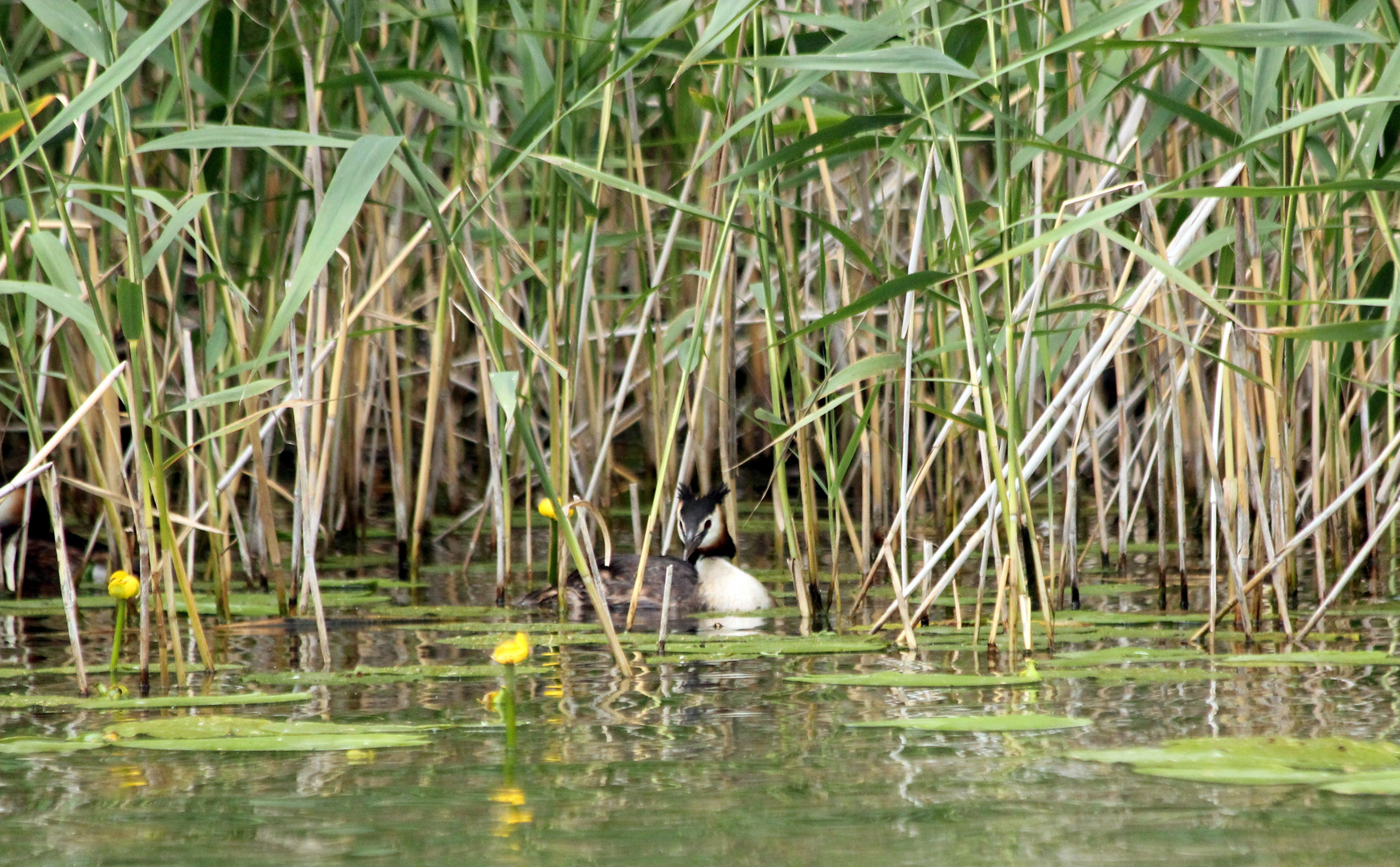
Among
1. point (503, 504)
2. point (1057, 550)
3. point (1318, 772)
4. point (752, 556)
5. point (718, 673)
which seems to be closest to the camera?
point (1318, 772)

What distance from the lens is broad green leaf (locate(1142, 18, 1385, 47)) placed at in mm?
3211

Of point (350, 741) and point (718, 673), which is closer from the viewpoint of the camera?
point (350, 741)

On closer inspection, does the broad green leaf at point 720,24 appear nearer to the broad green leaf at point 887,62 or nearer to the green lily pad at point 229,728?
the broad green leaf at point 887,62

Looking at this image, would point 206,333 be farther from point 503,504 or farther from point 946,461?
point 946,461

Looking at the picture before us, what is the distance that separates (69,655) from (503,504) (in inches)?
51.0

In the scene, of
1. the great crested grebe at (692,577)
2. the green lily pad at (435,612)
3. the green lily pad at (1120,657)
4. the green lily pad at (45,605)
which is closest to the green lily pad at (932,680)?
the green lily pad at (1120,657)

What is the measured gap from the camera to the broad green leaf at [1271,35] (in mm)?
3211

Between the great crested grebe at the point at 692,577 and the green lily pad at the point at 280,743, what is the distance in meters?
2.19

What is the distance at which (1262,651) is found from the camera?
407cm

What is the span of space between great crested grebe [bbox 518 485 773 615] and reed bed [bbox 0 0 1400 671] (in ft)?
0.54

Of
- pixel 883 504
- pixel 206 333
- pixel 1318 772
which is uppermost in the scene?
pixel 206 333

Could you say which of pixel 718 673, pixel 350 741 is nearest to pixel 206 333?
pixel 718 673

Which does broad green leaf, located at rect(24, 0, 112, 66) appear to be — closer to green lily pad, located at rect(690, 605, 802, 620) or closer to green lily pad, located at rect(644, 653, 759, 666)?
green lily pad, located at rect(644, 653, 759, 666)

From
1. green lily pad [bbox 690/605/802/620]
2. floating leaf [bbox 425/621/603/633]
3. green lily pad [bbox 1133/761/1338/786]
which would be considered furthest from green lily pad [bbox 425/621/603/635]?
green lily pad [bbox 1133/761/1338/786]
